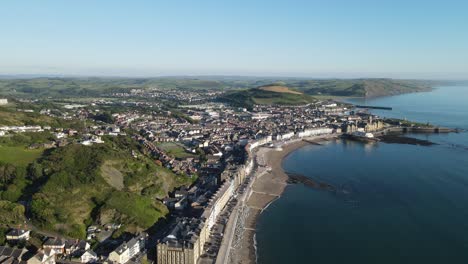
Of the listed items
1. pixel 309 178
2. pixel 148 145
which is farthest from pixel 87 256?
pixel 148 145

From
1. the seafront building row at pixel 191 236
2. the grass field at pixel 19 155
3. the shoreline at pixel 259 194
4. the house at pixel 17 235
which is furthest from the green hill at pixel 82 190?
the shoreline at pixel 259 194

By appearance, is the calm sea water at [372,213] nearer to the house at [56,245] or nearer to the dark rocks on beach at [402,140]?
the dark rocks on beach at [402,140]

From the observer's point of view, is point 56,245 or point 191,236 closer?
point 56,245

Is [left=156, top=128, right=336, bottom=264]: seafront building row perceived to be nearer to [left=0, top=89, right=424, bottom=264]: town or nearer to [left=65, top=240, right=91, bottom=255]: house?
[left=0, top=89, right=424, bottom=264]: town

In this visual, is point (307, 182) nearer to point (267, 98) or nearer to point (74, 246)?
point (74, 246)

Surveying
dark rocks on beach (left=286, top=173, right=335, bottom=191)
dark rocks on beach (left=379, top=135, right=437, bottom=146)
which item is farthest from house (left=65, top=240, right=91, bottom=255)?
dark rocks on beach (left=379, top=135, right=437, bottom=146)

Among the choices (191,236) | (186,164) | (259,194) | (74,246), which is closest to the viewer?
(74,246)

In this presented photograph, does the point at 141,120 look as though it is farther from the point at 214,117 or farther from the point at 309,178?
the point at 309,178

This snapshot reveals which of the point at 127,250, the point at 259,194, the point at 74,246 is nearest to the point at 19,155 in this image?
the point at 74,246
